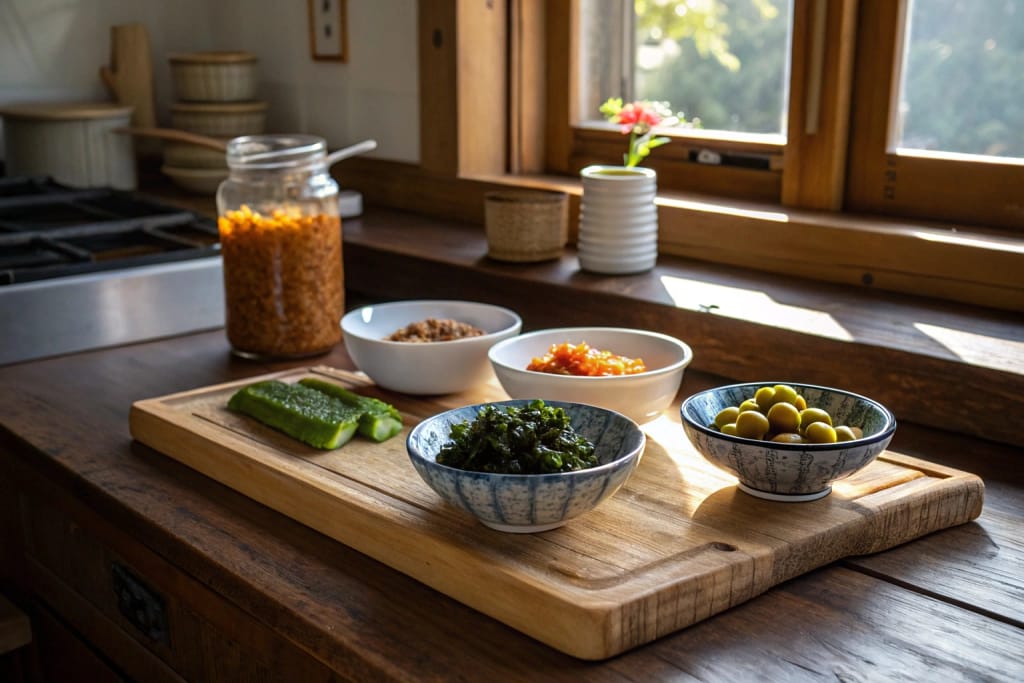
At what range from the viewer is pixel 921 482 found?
3.31 ft

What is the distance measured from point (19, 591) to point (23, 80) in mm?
1282

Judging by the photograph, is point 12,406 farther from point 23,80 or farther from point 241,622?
point 23,80

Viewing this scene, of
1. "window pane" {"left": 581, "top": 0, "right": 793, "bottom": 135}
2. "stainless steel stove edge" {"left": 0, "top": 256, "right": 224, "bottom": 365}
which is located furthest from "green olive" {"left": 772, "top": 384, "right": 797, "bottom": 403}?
"stainless steel stove edge" {"left": 0, "top": 256, "right": 224, "bottom": 365}

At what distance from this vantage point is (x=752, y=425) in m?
0.99

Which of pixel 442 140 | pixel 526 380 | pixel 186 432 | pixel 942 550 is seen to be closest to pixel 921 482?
pixel 942 550

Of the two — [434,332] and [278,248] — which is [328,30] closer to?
[278,248]

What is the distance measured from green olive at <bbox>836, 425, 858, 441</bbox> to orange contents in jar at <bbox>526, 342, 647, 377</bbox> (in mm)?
247

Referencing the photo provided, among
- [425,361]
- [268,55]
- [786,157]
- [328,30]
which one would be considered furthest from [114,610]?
[268,55]

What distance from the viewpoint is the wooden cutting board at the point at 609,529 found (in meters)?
0.81

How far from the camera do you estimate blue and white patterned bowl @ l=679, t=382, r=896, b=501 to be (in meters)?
0.93

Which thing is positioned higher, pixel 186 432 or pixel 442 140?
pixel 442 140

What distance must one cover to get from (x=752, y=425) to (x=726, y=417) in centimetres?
4

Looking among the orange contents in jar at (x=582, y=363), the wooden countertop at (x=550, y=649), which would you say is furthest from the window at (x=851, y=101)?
the orange contents in jar at (x=582, y=363)

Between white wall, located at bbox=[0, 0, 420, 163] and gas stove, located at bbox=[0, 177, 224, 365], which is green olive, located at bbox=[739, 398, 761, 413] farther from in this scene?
white wall, located at bbox=[0, 0, 420, 163]
